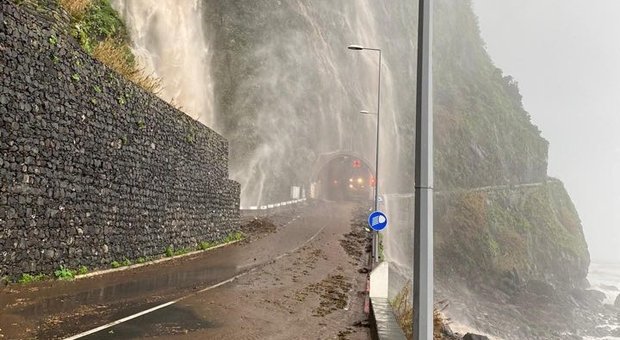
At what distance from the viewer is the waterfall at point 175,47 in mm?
28141

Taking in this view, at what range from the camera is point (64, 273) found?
10953mm

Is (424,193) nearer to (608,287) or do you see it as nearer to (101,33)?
(101,33)

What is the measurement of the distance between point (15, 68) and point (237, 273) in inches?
348

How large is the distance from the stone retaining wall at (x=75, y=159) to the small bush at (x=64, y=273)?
16cm

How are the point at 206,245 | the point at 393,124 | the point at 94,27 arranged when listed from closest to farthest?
1. the point at 94,27
2. the point at 206,245
3. the point at 393,124

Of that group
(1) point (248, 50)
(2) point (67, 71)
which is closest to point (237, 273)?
(2) point (67, 71)

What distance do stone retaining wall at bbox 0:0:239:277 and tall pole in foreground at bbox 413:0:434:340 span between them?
812cm

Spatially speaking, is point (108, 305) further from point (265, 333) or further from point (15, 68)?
point (15, 68)

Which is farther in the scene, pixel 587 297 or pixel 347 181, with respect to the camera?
pixel 347 181

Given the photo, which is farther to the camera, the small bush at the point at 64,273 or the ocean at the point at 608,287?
the ocean at the point at 608,287

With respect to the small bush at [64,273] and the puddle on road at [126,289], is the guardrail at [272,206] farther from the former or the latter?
the small bush at [64,273]

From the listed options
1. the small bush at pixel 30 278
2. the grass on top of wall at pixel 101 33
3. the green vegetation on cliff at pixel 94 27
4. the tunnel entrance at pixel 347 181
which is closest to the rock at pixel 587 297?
the tunnel entrance at pixel 347 181

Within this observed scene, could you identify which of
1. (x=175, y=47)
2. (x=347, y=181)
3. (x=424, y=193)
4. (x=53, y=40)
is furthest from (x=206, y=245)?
(x=347, y=181)

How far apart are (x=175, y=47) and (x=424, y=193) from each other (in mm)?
33930
